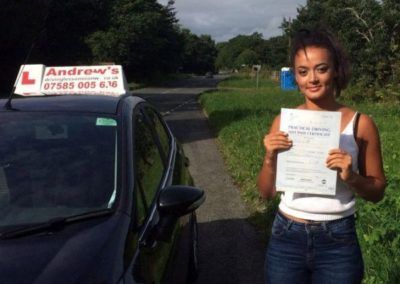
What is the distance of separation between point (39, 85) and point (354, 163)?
3.56 m

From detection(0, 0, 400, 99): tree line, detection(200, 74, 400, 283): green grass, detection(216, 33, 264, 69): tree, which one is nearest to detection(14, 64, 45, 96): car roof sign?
detection(0, 0, 400, 99): tree line

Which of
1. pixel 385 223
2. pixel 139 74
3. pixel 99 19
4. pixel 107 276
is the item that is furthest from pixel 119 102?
pixel 139 74

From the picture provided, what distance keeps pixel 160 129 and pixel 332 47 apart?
230 centimetres

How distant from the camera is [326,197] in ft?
8.45

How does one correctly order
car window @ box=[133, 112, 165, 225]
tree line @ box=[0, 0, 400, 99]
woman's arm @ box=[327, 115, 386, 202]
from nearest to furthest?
woman's arm @ box=[327, 115, 386, 202], car window @ box=[133, 112, 165, 225], tree line @ box=[0, 0, 400, 99]

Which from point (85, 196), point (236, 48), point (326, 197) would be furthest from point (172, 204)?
point (236, 48)

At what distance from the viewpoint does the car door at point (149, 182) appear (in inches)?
113

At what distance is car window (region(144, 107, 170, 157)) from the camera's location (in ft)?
14.5

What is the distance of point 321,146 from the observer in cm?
250

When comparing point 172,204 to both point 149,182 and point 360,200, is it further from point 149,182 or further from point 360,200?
point 360,200

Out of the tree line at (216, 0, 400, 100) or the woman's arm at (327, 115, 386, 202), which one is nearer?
the woman's arm at (327, 115, 386, 202)

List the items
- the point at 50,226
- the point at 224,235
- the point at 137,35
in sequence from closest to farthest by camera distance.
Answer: the point at 50,226
the point at 224,235
the point at 137,35

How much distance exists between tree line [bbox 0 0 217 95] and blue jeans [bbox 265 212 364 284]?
1561cm

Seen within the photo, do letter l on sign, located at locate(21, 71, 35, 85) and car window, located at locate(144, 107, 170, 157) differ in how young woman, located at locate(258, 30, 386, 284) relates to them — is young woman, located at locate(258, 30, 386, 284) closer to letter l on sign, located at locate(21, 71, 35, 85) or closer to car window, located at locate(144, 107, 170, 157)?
car window, located at locate(144, 107, 170, 157)
